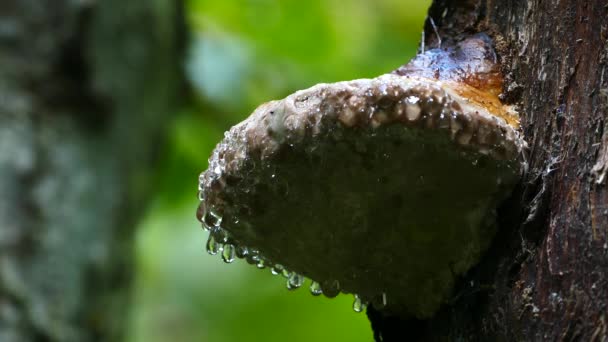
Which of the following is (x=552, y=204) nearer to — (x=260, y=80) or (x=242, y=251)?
(x=242, y=251)

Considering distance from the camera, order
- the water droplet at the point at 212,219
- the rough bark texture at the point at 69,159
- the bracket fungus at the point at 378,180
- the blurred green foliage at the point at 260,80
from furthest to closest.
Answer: the blurred green foliage at the point at 260,80, the rough bark texture at the point at 69,159, the water droplet at the point at 212,219, the bracket fungus at the point at 378,180

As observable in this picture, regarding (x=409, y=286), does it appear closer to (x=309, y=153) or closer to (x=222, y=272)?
(x=309, y=153)

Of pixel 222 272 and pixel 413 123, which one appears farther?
Result: pixel 222 272

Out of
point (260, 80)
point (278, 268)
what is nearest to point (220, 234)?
point (278, 268)

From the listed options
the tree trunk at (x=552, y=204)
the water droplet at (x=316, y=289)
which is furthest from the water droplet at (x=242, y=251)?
the tree trunk at (x=552, y=204)

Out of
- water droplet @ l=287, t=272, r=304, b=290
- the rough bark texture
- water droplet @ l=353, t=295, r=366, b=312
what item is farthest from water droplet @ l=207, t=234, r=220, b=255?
the rough bark texture

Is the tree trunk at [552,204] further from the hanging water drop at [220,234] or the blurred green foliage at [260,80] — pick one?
the blurred green foliage at [260,80]

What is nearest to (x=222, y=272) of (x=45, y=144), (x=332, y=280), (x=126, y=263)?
(x=126, y=263)
